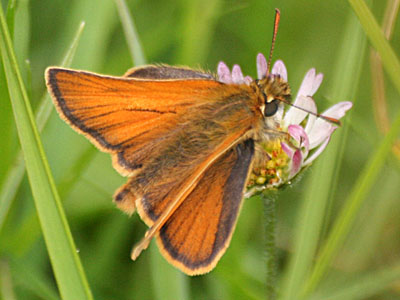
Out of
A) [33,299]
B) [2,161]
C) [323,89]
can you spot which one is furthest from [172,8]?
[33,299]

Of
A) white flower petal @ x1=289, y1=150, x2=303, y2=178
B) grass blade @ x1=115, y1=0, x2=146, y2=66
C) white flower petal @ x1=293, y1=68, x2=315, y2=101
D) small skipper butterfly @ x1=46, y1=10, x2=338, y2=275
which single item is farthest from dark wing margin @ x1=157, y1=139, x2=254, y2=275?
grass blade @ x1=115, y1=0, x2=146, y2=66

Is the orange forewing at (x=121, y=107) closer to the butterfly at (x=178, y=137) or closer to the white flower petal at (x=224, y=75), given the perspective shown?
the butterfly at (x=178, y=137)

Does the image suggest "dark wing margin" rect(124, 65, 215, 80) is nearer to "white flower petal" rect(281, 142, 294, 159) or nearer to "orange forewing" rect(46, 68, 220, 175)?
"orange forewing" rect(46, 68, 220, 175)

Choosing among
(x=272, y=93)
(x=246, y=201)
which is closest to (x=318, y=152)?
(x=272, y=93)

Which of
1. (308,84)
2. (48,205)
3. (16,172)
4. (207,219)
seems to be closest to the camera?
(48,205)

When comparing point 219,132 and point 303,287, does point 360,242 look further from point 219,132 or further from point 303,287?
point 219,132

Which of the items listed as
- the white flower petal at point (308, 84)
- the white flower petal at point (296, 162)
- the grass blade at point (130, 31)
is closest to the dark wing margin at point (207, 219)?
the white flower petal at point (296, 162)

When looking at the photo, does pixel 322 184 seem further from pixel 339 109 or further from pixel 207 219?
pixel 207 219
